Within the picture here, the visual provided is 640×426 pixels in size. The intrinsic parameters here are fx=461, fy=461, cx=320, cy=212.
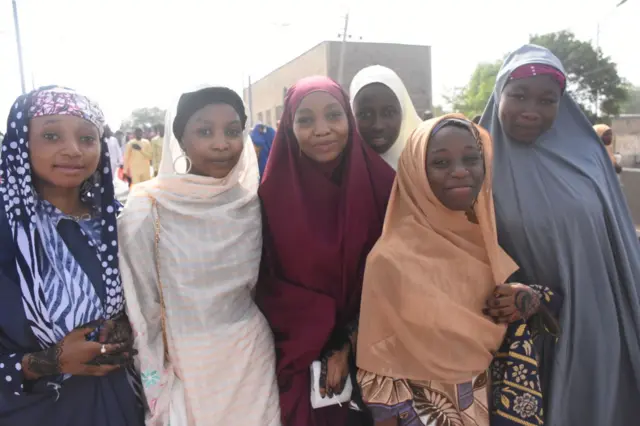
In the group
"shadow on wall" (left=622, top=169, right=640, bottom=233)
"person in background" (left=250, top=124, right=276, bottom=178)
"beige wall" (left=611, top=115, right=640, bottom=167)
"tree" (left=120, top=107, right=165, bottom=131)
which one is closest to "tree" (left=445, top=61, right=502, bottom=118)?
"beige wall" (left=611, top=115, right=640, bottom=167)

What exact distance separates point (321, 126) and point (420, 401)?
43.6 inches

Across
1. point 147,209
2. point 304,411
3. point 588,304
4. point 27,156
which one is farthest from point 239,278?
point 588,304

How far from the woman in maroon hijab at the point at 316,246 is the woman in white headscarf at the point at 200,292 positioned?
0.29ft

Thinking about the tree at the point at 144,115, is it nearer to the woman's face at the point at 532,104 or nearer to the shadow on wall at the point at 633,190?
the shadow on wall at the point at 633,190

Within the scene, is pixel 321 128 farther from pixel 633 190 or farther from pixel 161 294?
pixel 633 190

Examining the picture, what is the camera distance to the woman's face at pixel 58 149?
5.16 feet

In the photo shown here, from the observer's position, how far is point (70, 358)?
4.88 feet

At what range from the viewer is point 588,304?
1873 mm

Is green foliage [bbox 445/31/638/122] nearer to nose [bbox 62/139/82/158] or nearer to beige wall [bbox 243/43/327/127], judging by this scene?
beige wall [bbox 243/43/327/127]

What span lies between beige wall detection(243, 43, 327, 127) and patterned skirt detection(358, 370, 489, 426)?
24778mm

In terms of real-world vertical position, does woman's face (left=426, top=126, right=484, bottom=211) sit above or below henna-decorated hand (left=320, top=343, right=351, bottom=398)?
above

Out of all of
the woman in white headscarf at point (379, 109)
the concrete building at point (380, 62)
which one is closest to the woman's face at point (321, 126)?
the woman in white headscarf at point (379, 109)

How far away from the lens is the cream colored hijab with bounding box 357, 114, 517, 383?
1.63 metres

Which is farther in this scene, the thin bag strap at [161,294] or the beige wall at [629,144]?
the beige wall at [629,144]
